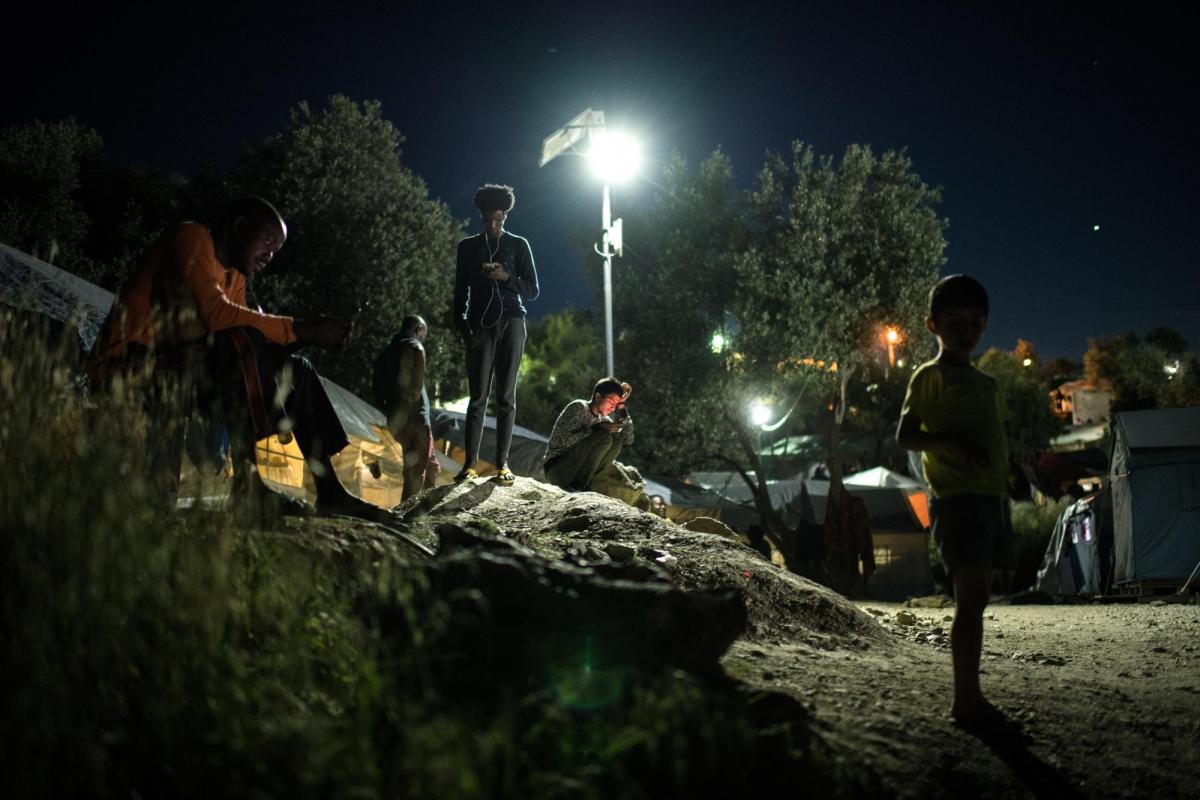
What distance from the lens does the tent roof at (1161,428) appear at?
14.7 metres

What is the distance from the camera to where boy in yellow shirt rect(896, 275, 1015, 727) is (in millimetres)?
3414

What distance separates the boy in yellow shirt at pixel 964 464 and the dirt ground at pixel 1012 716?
0.87ft

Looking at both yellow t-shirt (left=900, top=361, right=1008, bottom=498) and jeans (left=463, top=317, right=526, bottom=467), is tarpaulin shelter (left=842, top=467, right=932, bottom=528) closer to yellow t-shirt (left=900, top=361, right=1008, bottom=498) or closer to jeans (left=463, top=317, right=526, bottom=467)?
jeans (left=463, top=317, right=526, bottom=467)

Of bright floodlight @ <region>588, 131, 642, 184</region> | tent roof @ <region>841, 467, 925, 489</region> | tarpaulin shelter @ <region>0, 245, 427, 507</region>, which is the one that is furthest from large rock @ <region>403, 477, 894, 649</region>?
tent roof @ <region>841, 467, 925, 489</region>

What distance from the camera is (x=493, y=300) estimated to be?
7527 millimetres

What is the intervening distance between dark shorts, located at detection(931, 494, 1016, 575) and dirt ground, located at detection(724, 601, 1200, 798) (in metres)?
0.62

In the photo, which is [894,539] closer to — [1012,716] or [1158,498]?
[1158,498]

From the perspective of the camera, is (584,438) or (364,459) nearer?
(584,438)

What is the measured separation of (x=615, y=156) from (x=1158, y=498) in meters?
10.7

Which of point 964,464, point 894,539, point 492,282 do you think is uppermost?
point 492,282

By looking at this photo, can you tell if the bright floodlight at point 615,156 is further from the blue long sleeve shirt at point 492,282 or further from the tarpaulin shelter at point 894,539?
the tarpaulin shelter at point 894,539

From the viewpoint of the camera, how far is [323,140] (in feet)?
73.7

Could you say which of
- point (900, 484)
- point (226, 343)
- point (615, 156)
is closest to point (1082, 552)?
point (615, 156)

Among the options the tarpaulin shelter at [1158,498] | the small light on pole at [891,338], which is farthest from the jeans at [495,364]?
the small light on pole at [891,338]
